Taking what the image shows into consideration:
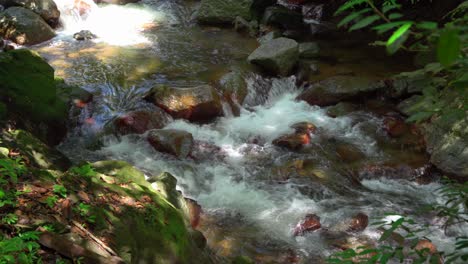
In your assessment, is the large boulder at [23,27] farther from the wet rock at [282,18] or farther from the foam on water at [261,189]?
the wet rock at [282,18]

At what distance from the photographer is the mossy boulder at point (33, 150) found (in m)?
4.35

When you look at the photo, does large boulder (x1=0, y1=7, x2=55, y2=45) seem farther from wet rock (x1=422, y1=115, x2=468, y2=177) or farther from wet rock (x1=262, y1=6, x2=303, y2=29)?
wet rock (x1=422, y1=115, x2=468, y2=177)

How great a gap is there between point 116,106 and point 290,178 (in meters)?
3.52

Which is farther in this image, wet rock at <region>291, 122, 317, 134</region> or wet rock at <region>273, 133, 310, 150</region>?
wet rock at <region>291, 122, 317, 134</region>

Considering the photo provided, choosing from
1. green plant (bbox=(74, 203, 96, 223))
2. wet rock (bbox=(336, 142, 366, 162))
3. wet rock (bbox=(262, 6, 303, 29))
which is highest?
green plant (bbox=(74, 203, 96, 223))

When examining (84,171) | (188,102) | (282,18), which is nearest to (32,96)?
(188,102)

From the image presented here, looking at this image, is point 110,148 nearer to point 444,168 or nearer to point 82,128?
point 82,128

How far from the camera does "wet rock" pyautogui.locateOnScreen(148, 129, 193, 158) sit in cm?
688

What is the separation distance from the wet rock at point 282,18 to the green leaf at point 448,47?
11.5 metres

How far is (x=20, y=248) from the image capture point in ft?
7.72

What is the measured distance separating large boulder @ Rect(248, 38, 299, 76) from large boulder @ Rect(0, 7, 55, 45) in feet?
17.3

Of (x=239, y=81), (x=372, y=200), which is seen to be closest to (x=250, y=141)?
(x=239, y=81)

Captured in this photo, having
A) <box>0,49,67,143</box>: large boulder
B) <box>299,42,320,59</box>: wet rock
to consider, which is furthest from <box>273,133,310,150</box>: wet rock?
<box>0,49,67,143</box>: large boulder

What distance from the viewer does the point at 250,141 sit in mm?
7512
